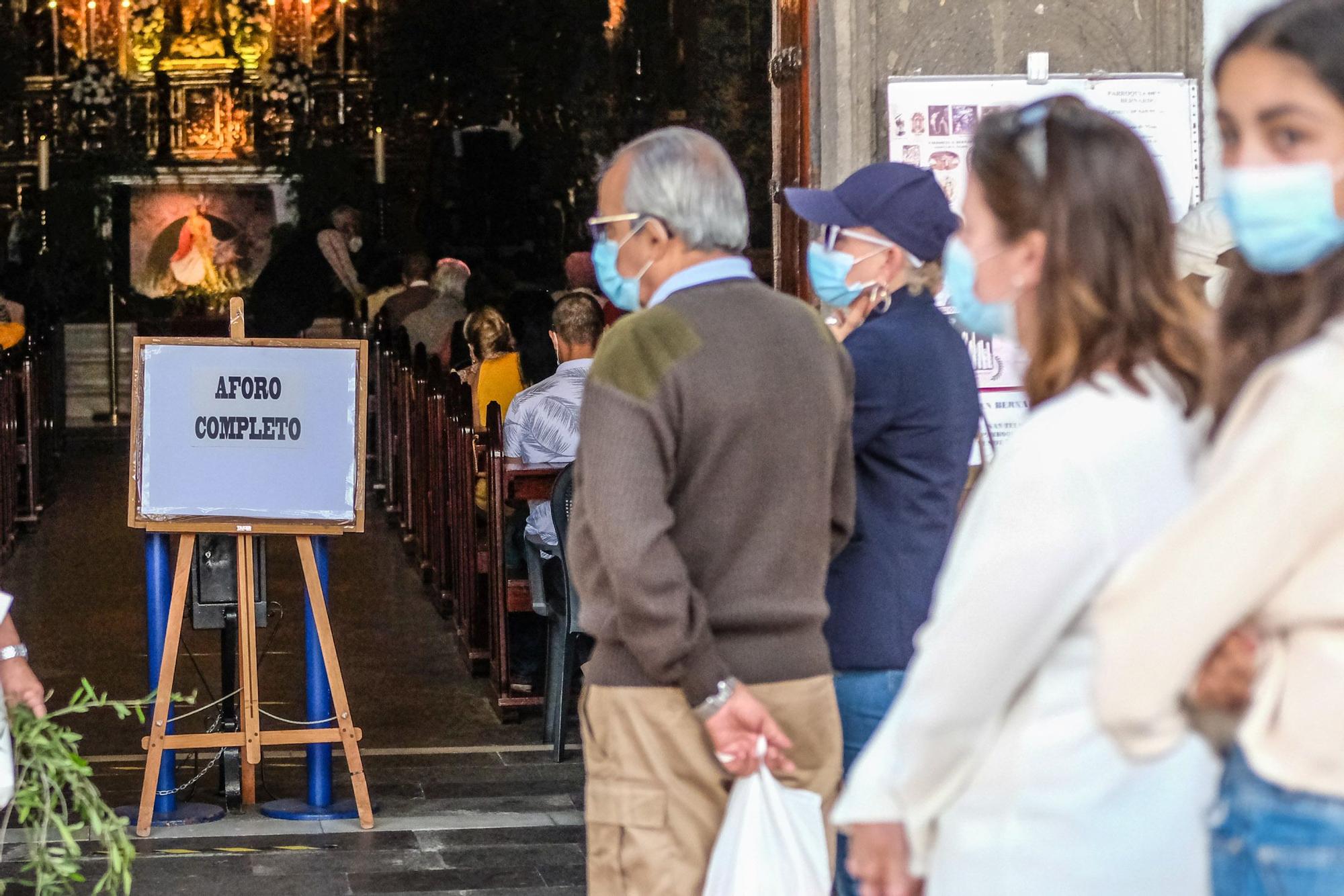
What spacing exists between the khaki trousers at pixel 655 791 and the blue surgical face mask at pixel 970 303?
2.67 feet

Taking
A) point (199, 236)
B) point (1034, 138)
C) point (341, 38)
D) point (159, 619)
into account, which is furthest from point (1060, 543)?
point (341, 38)

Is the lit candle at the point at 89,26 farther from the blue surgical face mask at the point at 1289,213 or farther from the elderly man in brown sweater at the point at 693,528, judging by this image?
the blue surgical face mask at the point at 1289,213

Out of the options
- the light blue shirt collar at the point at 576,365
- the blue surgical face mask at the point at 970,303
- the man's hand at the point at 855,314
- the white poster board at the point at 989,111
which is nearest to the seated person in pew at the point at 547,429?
the light blue shirt collar at the point at 576,365

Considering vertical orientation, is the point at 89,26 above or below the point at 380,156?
above

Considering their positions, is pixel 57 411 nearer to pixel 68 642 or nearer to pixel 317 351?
pixel 68 642

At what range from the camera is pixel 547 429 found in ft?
20.5

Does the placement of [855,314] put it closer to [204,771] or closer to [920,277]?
[920,277]

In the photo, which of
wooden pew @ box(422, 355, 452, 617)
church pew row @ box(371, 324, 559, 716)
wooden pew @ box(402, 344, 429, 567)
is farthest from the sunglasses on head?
wooden pew @ box(402, 344, 429, 567)

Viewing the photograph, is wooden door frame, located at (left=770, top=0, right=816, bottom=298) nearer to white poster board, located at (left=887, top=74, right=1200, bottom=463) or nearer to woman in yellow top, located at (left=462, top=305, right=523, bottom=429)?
white poster board, located at (left=887, top=74, right=1200, bottom=463)

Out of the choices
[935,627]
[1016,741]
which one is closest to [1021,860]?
[1016,741]

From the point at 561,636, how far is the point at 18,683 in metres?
2.59

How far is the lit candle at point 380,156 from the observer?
1673 centimetres

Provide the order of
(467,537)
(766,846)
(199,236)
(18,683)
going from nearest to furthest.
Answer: (766,846) → (18,683) → (467,537) → (199,236)

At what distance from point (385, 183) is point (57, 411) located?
176 inches
